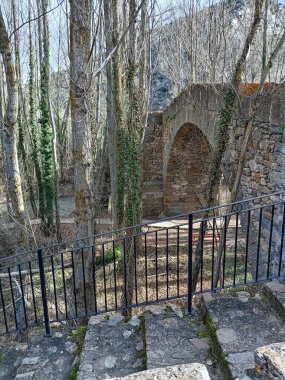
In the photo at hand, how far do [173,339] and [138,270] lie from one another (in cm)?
596

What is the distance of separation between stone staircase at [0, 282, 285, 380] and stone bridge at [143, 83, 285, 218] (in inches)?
84.2

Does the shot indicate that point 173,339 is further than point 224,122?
No

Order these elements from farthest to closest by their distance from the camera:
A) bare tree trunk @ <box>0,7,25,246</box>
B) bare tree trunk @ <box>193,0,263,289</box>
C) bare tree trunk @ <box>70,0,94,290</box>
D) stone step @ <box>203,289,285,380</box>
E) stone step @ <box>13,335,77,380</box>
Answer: bare tree trunk @ <box>0,7,25,246</box> → bare tree trunk @ <box>193,0,263,289</box> → bare tree trunk @ <box>70,0,94,290</box> → stone step @ <box>13,335,77,380</box> → stone step @ <box>203,289,285,380</box>

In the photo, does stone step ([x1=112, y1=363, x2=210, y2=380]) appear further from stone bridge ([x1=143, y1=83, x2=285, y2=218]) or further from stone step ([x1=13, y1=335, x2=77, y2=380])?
stone bridge ([x1=143, y1=83, x2=285, y2=218])

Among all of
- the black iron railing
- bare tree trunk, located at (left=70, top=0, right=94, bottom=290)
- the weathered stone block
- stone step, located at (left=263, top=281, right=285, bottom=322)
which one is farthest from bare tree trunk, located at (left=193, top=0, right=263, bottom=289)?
the weathered stone block

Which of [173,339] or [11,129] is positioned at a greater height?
[11,129]

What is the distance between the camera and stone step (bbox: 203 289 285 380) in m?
2.62

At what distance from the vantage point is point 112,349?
3176 mm

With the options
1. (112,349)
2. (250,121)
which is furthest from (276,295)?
(250,121)

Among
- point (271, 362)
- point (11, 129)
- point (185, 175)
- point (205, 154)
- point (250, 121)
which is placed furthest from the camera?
point (185, 175)

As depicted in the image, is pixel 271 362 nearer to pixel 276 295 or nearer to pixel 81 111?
pixel 276 295

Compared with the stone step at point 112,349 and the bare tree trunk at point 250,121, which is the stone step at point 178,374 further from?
the bare tree trunk at point 250,121

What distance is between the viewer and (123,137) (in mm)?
8430

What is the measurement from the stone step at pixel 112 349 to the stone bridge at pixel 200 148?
2.79m
